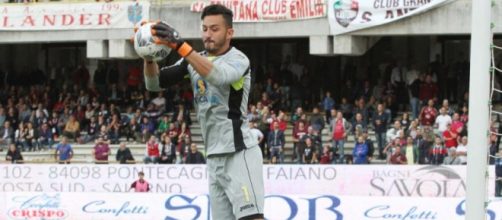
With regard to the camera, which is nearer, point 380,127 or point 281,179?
point 281,179

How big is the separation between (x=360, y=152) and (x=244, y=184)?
18.7m

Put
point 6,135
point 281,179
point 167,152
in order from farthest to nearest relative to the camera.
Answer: point 6,135
point 167,152
point 281,179

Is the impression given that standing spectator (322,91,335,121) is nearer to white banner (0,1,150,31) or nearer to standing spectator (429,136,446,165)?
standing spectator (429,136,446,165)

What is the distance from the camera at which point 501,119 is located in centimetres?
2505

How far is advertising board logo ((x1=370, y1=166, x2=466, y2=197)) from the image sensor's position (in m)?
22.5

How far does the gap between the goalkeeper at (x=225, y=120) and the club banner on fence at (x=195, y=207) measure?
10659 mm

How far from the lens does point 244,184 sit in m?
7.29

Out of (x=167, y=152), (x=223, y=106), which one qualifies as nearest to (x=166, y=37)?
(x=223, y=106)

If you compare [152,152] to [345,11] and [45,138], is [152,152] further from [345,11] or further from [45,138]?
[345,11]

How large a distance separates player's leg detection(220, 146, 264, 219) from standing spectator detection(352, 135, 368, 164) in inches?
730

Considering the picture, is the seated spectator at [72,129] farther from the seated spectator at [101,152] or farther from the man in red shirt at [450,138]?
the man in red shirt at [450,138]

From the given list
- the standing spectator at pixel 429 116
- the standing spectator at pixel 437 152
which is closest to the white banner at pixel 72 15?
the standing spectator at pixel 429 116

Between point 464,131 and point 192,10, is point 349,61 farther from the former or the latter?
point 464,131

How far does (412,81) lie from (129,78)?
30.9 feet
